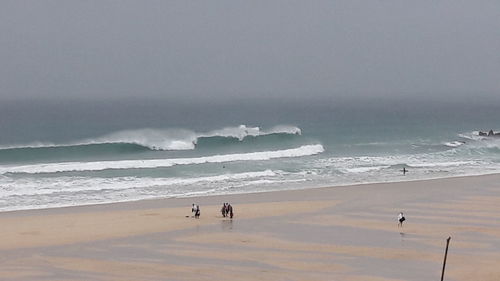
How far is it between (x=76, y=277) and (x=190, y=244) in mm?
4656

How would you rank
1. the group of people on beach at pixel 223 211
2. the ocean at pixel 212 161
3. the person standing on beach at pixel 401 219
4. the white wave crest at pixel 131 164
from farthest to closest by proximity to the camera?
the white wave crest at pixel 131 164 < the ocean at pixel 212 161 < the group of people on beach at pixel 223 211 < the person standing on beach at pixel 401 219

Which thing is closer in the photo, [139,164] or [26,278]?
[26,278]

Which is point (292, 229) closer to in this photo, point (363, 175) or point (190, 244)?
point (190, 244)

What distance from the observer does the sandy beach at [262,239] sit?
20.4m

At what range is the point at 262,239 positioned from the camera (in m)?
24.2

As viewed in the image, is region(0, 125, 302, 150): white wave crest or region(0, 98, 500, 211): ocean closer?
region(0, 98, 500, 211): ocean

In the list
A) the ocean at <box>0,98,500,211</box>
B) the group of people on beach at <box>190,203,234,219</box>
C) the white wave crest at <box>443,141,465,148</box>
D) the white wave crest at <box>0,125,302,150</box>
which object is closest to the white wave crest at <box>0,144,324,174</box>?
the ocean at <box>0,98,500,211</box>

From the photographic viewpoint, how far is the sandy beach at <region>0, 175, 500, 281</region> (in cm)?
2038

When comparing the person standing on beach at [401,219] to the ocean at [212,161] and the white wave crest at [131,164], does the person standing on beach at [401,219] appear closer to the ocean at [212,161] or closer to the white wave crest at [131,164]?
the ocean at [212,161]

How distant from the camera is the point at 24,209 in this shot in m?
29.0

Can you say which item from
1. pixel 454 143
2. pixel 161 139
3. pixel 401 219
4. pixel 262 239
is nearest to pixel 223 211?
pixel 262 239

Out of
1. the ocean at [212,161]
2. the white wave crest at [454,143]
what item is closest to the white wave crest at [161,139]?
the ocean at [212,161]

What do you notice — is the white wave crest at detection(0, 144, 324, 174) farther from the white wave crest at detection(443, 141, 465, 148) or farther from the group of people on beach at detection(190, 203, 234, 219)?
the white wave crest at detection(443, 141, 465, 148)

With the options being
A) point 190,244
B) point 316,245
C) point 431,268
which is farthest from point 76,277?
point 431,268
